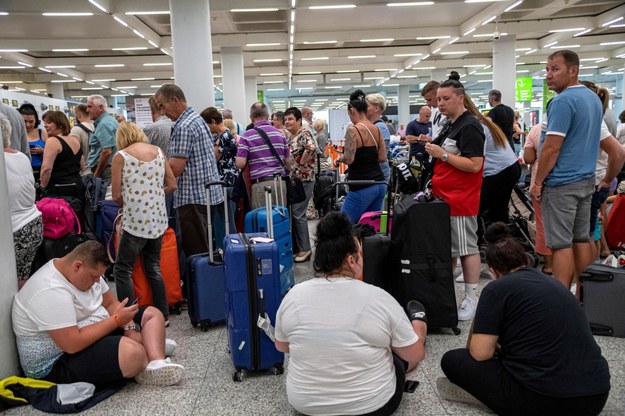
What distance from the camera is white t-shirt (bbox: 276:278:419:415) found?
76.6 inches

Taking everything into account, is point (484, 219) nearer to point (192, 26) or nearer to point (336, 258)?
point (336, 258)

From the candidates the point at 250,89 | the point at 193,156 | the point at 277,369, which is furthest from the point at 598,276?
the point at 250,89

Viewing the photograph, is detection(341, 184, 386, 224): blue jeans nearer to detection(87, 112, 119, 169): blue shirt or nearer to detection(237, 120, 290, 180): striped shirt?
detection(237, 120, 290, 180): striped shirt

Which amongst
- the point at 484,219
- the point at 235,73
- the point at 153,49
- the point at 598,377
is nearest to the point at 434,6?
the point at 235,73

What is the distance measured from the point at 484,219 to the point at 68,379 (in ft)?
12.3

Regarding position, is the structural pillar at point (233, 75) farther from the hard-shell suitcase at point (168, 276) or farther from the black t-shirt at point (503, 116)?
the hard-shell suitcase at point (168, 276)

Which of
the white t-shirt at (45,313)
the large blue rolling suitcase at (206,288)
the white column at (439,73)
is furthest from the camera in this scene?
the white column at (439,73)

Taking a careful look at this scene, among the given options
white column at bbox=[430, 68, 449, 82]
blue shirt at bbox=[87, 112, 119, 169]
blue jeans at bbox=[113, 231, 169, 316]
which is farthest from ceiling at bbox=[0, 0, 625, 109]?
blue jeans at bbox=[113, 231, 169, 316]

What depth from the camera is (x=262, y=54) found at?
15930 mm

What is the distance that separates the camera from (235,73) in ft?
45.3

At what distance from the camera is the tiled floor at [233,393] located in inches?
96.8

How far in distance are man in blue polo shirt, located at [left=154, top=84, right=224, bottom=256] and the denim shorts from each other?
237cm

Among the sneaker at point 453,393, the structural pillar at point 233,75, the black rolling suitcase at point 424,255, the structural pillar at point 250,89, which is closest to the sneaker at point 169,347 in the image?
the black rolling suitcase at point 424,255

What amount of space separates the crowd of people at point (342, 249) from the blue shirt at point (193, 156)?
0.4 inches
